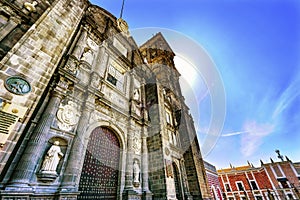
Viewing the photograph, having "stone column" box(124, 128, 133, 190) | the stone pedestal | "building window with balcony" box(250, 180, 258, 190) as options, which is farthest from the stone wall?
"building window with balcony" box(250, 180, 258, 190)

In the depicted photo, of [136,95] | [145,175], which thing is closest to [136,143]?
[145,175]

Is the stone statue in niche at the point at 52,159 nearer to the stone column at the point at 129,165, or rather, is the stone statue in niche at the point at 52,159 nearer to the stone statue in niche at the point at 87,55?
the stone column at the point at 129,165

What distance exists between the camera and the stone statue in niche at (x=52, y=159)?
3.82 meters

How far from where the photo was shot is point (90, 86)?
6.25 metres

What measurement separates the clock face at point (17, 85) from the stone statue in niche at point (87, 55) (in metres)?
3.09

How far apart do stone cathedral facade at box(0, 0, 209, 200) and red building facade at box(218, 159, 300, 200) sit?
1026 inches

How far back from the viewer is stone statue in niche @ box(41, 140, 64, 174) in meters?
3.82

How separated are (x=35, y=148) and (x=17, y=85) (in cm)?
190

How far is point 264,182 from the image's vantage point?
1080 inches

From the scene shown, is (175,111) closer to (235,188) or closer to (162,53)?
(162,53)

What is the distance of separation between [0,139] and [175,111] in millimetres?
13188

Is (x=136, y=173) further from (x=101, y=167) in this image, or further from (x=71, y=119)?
(x=71, y=119)

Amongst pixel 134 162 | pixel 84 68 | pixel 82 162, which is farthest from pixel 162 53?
pixel 82 162

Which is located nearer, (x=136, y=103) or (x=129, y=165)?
(x=129, y=165)
